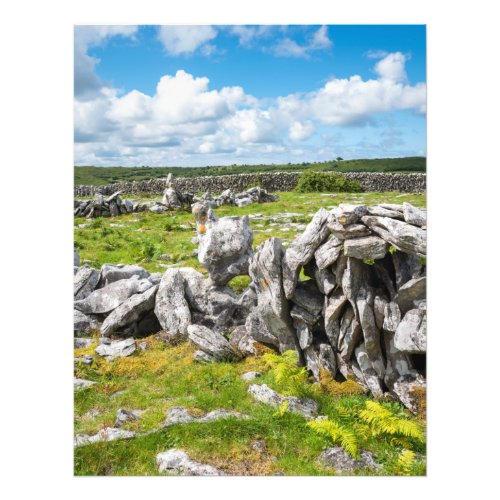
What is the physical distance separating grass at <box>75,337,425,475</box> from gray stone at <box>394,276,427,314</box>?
1.91 metres

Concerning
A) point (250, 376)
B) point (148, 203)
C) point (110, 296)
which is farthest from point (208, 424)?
point (148, 203)

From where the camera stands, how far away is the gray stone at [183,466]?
7270mm

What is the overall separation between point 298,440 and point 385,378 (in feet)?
8.25

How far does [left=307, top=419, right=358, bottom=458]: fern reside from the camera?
7.27m

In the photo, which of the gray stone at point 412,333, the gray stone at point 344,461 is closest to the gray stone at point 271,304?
the gray stone at point 412,333

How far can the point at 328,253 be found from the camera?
9.31m

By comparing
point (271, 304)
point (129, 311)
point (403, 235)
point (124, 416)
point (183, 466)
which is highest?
point (403, 235)

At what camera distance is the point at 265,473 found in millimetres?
7262

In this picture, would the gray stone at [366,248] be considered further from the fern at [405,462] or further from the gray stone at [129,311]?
the gray stone at [129,311]

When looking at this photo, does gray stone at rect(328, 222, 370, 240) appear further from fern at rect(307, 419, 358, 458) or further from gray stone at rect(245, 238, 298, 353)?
fern at rect(307, 419, 358, 458)

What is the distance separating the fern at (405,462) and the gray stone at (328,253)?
3.71m

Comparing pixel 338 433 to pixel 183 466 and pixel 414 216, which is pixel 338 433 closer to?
pixel 183 466

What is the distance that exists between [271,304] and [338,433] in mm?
Result: 3575
